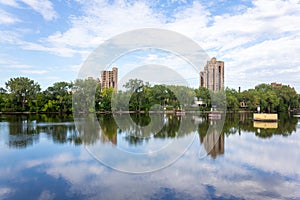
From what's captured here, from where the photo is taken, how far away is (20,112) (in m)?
34.9

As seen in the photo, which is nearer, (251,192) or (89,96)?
(251,192)

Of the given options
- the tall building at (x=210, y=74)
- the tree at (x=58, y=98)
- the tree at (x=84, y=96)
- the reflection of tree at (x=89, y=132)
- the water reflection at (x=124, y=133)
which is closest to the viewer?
the water reflection at (x=124, y=133)

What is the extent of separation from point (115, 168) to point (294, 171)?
4801 mm

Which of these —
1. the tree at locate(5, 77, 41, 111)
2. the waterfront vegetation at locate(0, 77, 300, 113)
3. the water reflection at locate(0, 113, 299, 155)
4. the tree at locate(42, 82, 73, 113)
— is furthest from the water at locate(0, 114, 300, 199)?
the tree at locate(5, 77, 41, 111)

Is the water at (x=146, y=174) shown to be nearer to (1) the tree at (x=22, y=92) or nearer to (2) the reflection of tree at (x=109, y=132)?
(2) the reflection of tree at (x=109, y=132)

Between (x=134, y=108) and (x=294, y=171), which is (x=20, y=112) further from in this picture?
(x=294, y=171)

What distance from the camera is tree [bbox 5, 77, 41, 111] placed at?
113 ft

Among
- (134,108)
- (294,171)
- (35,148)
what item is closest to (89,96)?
(134,108)

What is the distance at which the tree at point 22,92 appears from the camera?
3447cm

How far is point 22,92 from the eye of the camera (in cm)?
3519

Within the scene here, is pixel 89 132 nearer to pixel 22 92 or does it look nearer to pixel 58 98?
pixel 58 98

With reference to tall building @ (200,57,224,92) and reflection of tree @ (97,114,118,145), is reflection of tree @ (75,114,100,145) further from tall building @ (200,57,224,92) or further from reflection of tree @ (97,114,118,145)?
tall building @ (200,57,224,92)

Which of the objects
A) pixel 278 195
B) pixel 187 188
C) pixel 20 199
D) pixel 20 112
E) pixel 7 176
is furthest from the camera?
pixel 20 112

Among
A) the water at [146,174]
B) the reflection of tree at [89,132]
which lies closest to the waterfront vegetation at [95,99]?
the reflection of tree at [89,132]
